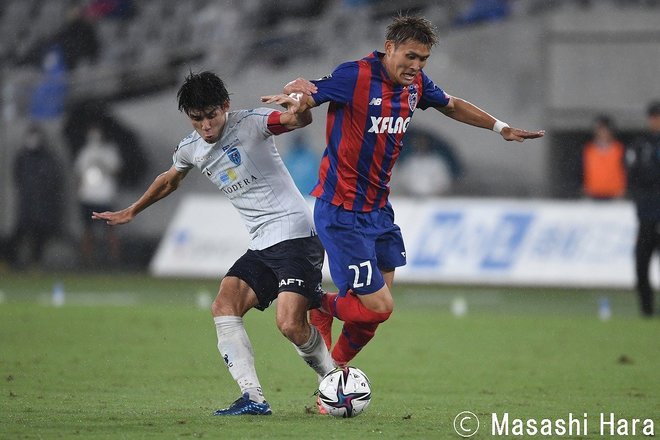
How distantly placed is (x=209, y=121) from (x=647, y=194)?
810 cm

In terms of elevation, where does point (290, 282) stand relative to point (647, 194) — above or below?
below

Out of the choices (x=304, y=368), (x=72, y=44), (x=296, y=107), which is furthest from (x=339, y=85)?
(x=72, y=44)

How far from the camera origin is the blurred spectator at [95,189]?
68.3ft

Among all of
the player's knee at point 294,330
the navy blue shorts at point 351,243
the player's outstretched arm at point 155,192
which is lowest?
the player's knee at point 294,330

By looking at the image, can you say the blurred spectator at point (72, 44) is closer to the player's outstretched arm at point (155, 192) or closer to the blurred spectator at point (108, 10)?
the blurred spectator at point (108, 10)

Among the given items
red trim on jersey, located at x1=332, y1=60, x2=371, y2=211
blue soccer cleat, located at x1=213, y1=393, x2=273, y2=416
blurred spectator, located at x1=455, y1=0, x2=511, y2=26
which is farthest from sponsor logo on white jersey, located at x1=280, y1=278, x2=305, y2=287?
blurred spectator, located at x1=455, y1=0, x2=511, y2=26

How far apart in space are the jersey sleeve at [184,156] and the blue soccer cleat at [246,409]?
147 centimetres

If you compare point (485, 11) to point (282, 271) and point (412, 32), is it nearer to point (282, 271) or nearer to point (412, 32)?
point (412, 32)

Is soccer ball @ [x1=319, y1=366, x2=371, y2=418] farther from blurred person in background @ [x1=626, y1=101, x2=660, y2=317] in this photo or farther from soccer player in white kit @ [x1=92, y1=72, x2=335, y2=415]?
blurred person in background @ [x1=626, y1=101, x2=660, y2=317]

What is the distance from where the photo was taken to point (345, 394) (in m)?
7.20

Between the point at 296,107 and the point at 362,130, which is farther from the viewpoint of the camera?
the point at 362,130

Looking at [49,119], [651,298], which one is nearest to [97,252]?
[49,119]

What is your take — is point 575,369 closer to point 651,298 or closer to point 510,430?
point 510,430

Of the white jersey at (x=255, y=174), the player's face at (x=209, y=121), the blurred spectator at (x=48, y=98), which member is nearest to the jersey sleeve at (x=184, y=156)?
the white jersey at (x=255, y=174)
